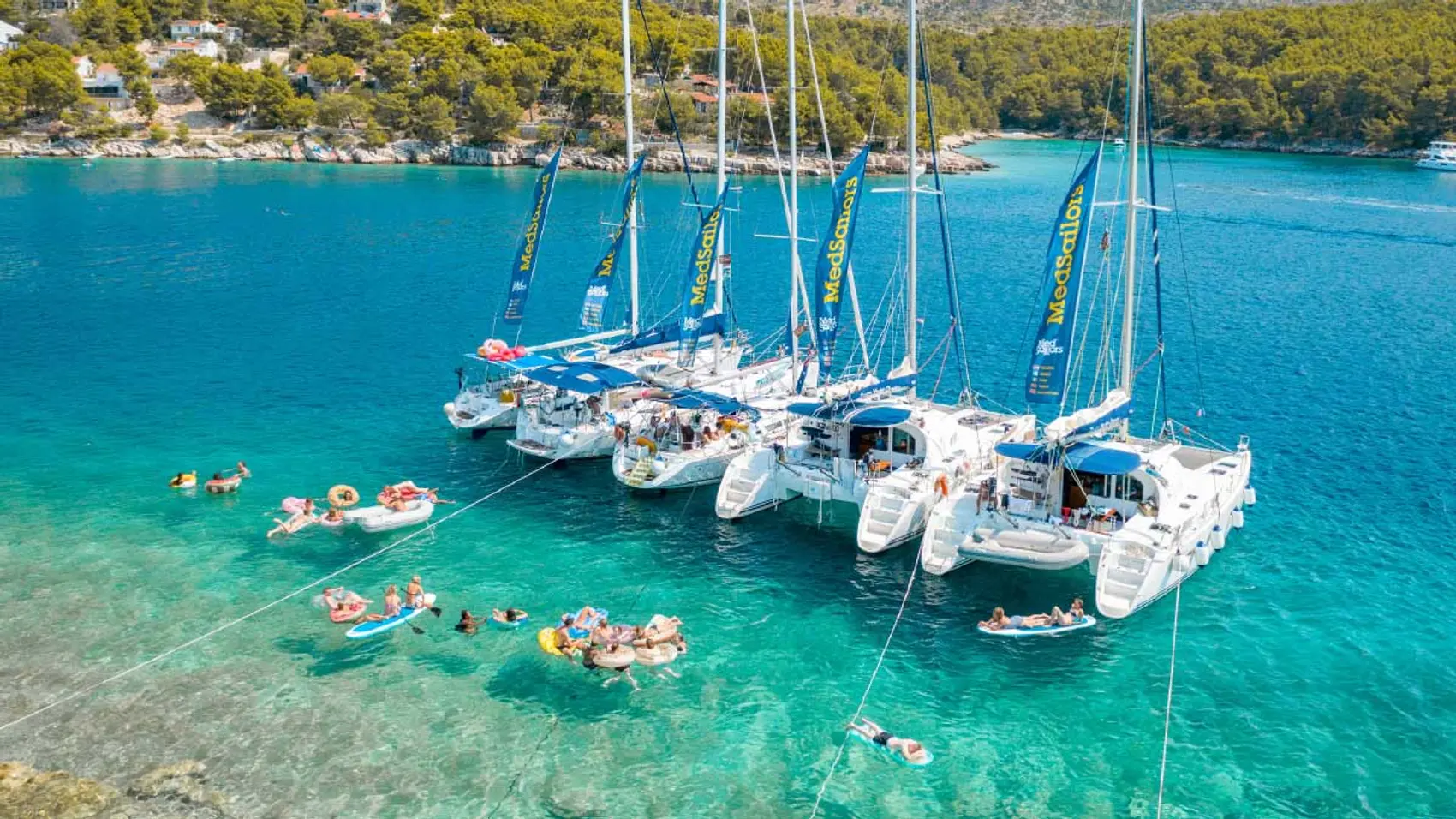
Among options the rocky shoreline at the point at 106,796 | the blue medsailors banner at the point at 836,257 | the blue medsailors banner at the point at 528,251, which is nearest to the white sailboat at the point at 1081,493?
the blue medsailors banner at the point at 836,257

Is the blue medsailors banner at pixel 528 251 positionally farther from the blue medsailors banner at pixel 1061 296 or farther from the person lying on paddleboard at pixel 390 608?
the blue medsailors banner at pixel 1061 296

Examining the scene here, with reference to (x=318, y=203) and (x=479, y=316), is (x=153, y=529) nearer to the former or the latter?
(x=479, y=316)

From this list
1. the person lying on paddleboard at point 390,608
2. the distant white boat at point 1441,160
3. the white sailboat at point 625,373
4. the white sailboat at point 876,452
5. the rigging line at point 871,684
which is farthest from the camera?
the distant white boat at point 1441,160

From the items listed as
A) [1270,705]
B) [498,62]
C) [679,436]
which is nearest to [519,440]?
[679,436]

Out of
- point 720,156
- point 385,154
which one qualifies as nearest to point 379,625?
point 720,156

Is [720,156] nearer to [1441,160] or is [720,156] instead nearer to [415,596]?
[415,596]

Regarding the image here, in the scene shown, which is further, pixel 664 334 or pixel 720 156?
pixel 664 334
